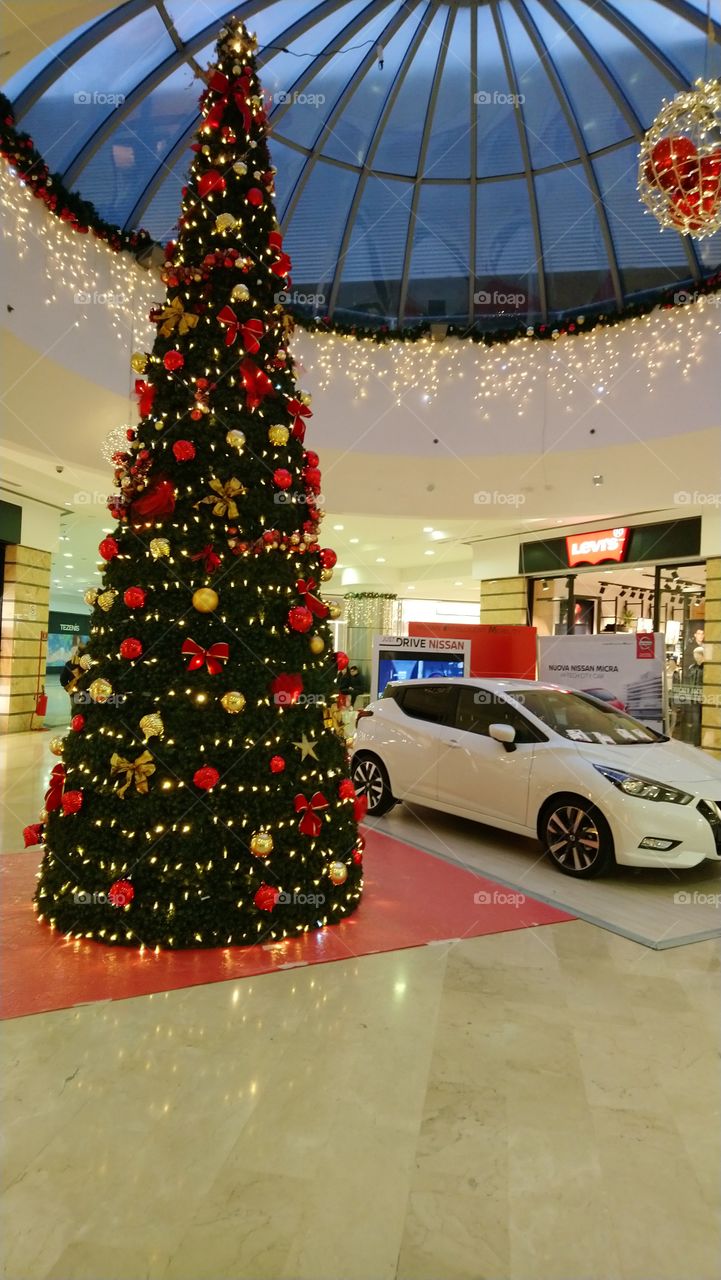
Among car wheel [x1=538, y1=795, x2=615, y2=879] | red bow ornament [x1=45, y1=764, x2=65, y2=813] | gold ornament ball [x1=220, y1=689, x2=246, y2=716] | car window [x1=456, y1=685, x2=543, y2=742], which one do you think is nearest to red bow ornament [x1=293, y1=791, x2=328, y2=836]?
gold ornament ball [x1=220, y1=689, x2=246, y2=716]

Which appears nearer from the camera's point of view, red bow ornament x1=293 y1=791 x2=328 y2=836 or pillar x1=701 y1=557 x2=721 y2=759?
red bow ornament x1=293 y1=791 x2=328 y2=836

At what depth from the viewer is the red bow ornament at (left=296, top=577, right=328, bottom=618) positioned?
416 centimetres

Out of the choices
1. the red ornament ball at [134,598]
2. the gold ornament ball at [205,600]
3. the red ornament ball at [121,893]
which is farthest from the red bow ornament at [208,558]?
the red ornament ball at [121,893]

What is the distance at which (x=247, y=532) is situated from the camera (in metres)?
4.07

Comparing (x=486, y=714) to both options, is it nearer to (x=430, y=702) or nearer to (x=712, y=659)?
(x=430, y=702)

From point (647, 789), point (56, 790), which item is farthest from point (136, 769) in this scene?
point (647, 789)

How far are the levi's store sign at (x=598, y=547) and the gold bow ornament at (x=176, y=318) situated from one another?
1151 cm

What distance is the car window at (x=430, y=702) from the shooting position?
22.1ft

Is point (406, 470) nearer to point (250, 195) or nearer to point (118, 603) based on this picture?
point (250, 195)

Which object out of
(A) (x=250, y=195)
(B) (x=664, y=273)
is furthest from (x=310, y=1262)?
(B) (x=664, y=273)

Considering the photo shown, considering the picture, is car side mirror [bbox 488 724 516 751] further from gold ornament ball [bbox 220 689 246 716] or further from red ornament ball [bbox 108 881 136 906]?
red ornament ball [bbox 108 881 136 906]

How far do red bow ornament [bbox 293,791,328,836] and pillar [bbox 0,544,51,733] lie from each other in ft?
37.7

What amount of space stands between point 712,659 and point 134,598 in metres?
11.3

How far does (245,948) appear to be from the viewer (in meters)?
3.75
